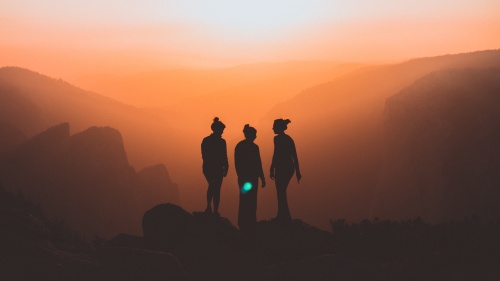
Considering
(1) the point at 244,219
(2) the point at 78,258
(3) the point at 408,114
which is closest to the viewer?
(2) the point at 78,258

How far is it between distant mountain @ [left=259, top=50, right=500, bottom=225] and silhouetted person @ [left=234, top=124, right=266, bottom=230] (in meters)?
60.1

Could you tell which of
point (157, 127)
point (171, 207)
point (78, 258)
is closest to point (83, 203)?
point (171, 207)

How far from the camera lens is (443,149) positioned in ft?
191

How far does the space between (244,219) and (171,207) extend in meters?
2.05

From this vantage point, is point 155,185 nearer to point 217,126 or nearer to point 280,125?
point 217,126

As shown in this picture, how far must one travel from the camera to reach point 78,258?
9297 millimetres

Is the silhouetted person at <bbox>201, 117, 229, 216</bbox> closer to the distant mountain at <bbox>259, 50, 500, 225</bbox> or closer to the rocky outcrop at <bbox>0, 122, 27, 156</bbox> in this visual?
the rocky outcrop at <bbox>0, 122, 27, 156</bbox>

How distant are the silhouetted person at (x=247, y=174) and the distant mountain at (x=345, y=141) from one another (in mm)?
60150

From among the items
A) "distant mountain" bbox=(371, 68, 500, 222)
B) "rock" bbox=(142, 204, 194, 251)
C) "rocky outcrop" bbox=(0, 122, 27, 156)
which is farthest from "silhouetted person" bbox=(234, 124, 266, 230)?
"rocky outcrop" bbox=(0, 122, 27, 156)

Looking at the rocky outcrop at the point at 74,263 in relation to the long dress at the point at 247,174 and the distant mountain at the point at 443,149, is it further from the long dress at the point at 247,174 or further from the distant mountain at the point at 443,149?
the distant mountain at the point at 443,149

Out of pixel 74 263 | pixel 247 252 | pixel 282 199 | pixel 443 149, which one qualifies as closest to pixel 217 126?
pixel 282 199

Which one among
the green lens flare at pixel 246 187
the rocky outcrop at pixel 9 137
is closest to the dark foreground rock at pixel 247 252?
the green lens flare at pixel 246 187

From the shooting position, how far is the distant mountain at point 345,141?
3046 inches

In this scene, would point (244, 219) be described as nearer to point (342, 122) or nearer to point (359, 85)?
point (342, 122)
